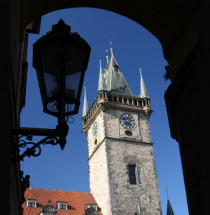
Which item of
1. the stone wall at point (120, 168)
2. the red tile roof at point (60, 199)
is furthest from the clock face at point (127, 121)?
the red tile roof at point (60, 199)

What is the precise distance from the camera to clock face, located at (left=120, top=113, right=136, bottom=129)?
120 feet

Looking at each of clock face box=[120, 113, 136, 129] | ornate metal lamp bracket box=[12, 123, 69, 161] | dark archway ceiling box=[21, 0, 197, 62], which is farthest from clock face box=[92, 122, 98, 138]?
ornate metal lamp bracket box=[12, 123, 69, 161]

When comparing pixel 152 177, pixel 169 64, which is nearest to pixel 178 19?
pixel 169 64

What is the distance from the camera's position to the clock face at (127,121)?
3669 centimetres

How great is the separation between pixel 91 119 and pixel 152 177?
9087 millimetres

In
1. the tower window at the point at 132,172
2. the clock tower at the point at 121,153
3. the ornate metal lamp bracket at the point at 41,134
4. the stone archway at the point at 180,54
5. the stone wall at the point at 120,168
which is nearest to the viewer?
the ornate metal lamp bracket at the point at 41,134

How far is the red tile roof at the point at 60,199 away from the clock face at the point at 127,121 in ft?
25.0

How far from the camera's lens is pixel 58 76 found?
2.92 m

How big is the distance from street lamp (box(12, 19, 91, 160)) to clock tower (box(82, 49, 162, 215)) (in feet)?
97.3

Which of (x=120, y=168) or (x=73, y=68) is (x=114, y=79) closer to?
(x=120, y=168)

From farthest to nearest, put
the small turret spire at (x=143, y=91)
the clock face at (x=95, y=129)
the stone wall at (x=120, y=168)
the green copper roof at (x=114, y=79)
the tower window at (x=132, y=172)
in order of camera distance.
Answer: the green copper roof at (x=114, y=79) < the small turret spire at (x=143, y=91) < the clock face at (x=95, y=129) < the tower window at (x=132, y=172) < the stone wall at (x=120, y=168)

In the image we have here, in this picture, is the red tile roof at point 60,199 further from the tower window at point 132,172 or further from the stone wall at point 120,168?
the tower window at point 132,172

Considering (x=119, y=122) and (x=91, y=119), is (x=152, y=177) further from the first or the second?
(x=91, y=119)

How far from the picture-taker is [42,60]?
2.95 m
